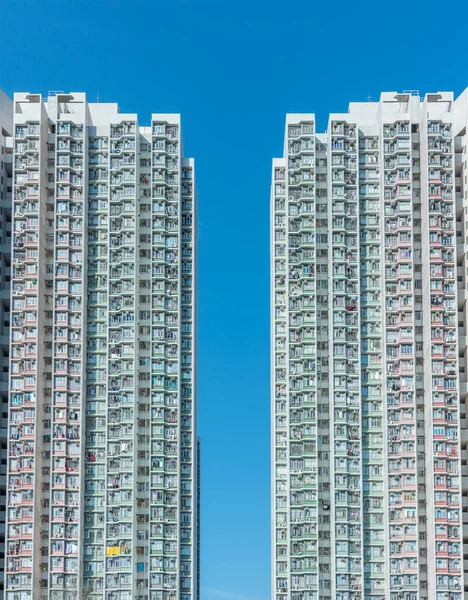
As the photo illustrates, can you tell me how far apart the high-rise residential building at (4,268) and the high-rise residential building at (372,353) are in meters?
18.3

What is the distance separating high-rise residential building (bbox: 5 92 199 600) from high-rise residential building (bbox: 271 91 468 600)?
6754mm

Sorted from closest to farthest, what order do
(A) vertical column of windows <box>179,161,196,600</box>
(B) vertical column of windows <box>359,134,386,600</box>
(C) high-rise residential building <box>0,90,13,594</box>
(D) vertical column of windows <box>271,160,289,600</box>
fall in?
(B) vertical column of windows <box>359,134,386,600</box> → (D) vertical column of windows <box>271,160,289,600</box> → (A) vertical column of windows <box>179,161,196,600</box> → (C) high-rise residential building <box>0,90,13,594</box>

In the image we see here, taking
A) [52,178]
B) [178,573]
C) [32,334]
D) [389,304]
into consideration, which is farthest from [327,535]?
[52,178]

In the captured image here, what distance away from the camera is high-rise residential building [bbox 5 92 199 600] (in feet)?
317

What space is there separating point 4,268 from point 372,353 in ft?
86.2

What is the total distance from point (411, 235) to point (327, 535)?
2118 cm

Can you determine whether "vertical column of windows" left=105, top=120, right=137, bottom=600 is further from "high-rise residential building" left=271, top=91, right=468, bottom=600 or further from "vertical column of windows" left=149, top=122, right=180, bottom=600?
"high-rise residential building" left=271, top=91, right=468, bottom=600

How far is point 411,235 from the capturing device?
332ft

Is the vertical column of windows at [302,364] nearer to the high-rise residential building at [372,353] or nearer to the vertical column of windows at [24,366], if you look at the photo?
the high-rise residential building at [372,353]

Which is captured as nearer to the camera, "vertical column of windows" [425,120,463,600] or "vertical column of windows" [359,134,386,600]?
"vertical column of windows" [425,120,463,600]

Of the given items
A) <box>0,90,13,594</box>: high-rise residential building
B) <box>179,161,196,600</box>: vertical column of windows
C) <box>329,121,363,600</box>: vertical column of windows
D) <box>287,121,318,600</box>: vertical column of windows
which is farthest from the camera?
<box>0,90,13,594</box>: high-rise residential building

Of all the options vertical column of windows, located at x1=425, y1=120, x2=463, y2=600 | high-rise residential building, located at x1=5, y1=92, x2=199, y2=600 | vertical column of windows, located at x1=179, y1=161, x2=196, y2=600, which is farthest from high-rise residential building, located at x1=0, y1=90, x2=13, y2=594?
vertical column of windows, located at x1=425, y1=120, x2=463, y2=600

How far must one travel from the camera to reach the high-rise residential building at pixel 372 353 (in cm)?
9606

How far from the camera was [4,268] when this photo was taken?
103m
